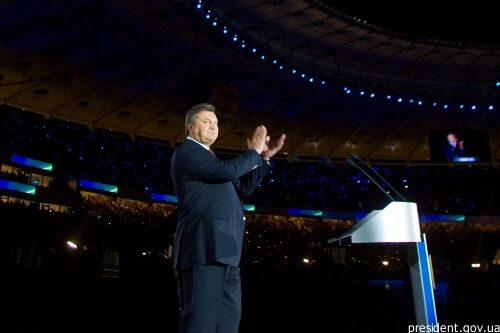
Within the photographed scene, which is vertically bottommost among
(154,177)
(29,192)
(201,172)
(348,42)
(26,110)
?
(201,172)

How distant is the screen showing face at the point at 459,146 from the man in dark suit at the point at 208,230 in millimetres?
20354

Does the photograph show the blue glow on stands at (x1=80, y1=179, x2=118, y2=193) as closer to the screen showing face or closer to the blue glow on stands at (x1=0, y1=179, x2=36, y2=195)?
the blue glow on stands at (x1=0, y1=179, x2=36, y2=195)

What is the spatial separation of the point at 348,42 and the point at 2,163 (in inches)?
650

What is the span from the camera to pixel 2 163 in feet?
69.8

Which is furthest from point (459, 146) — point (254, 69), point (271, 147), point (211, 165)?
point (211, 165)

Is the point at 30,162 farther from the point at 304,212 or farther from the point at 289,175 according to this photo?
the point at 304,212

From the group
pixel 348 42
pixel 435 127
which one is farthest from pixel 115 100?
pixel 435 127

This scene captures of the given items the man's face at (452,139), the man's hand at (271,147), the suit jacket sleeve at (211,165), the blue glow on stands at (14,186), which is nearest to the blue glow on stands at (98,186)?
the blue glow on stands at (14,186)

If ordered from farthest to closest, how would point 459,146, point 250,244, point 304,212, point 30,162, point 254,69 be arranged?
point 304,212
point 30,162
point 459,146
point 254,69
point 250,244

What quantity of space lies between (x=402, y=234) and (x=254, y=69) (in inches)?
695

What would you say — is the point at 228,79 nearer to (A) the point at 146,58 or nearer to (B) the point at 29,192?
(A) the point at 146,58

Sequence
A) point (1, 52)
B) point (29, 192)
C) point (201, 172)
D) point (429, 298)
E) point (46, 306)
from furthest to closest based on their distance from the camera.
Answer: point (29, 192) < point (1, 52) < point (46, 306) < point (429, 298) < point (201, 172)

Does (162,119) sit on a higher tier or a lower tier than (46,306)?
higher

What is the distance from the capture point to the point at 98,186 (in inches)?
957
